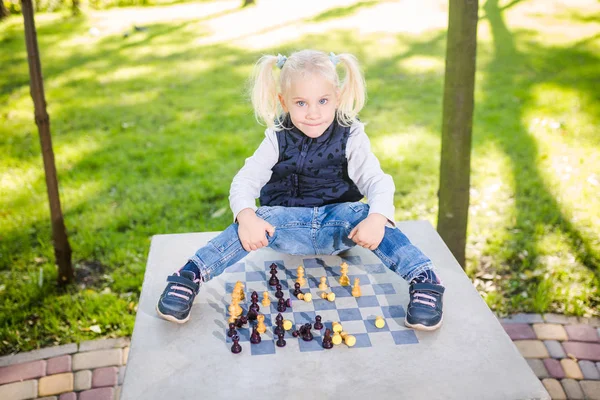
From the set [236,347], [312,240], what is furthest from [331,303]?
[236,347]

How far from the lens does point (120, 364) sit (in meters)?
3.09

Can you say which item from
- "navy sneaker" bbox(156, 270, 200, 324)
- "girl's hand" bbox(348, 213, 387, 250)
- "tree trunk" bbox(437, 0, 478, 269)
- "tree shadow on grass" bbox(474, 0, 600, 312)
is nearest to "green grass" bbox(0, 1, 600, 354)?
"tree shadow on grass" bbox(474, 0, 600, 312)

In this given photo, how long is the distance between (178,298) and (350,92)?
4.33ft

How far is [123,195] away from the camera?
15.5 ft

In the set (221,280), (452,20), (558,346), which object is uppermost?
(452,20)

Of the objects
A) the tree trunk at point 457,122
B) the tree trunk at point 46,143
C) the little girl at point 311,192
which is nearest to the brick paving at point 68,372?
the tree trunk at point 46,143

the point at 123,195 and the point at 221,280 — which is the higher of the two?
the point at 221,280

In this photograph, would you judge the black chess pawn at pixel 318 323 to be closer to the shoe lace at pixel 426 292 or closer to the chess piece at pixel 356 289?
the chess piece at pixel 356 289

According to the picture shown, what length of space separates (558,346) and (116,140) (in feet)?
13.9

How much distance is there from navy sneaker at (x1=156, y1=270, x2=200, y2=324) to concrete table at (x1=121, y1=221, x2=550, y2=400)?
4cm

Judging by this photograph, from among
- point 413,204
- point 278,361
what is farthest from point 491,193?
point 278,361

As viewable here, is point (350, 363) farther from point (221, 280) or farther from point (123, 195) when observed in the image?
point (123, 195)

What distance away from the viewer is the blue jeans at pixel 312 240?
8.42 feet

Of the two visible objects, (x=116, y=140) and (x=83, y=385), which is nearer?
(x=83, y=385)
